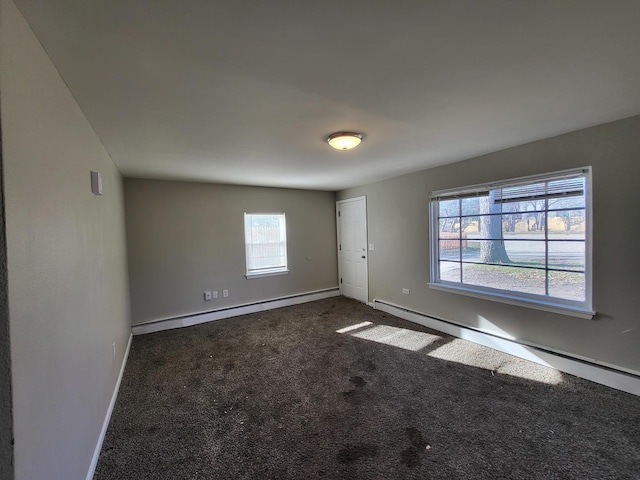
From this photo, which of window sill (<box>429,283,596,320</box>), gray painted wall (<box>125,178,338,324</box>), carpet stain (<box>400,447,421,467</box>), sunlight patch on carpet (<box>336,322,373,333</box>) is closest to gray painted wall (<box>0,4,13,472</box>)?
carpet stain (<box>400,447,421,467</box>)

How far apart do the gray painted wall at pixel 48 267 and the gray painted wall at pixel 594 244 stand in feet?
12.4

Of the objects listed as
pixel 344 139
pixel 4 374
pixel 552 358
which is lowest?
pixel 552 358

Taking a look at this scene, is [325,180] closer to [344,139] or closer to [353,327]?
[344,139]

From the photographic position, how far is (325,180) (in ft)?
15.1

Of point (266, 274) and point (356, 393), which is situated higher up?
point (266, 274)

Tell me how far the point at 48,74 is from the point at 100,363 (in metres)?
1.82

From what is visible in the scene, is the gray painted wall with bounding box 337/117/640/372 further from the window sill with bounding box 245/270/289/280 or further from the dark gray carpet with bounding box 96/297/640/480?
the window sill with bounding box 245/270/289/280

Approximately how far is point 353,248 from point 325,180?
159 cm

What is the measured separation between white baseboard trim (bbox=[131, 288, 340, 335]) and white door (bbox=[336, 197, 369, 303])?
44cm

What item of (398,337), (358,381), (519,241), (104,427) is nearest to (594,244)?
(519,241)

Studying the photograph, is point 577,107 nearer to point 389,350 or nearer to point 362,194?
point 389,350

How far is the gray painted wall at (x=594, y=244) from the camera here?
7.62 feet

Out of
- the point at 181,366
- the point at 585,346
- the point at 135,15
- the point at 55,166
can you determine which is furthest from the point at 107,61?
the point at 585,346

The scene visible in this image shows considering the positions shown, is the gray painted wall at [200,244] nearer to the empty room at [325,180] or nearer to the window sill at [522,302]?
the empty room at [325,180]
